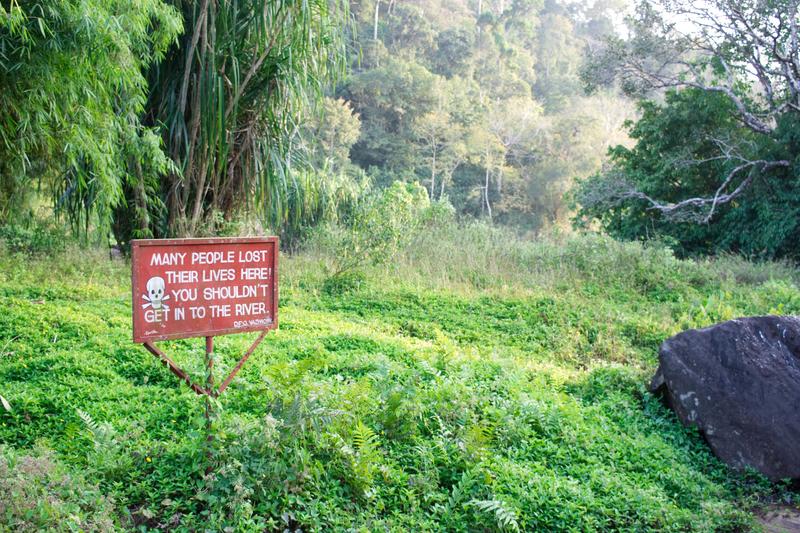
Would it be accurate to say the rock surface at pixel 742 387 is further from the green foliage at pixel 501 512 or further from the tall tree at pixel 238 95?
the tall tree at pixel 238 95

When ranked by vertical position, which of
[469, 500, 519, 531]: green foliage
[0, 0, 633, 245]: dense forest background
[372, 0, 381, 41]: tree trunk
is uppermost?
[372, 0, 381, 41]: tree trunk

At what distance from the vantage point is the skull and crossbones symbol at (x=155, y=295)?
329 centimetres

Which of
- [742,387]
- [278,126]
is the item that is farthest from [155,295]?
[278,126]

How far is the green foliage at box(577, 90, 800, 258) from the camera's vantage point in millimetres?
13070

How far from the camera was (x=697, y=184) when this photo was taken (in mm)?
14820

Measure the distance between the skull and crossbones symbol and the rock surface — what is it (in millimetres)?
3802

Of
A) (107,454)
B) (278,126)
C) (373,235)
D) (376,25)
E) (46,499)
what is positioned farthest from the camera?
(376,25)

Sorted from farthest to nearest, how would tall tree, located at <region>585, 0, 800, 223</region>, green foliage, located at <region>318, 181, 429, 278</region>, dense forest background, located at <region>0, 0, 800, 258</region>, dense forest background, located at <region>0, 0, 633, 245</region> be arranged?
tall tree, located at <region>585, 0, 800, 223</region> < green foliage, located at <region>318, 181, 429, 278</region> < dense forest background, located at <region>0, 0, 800, 258</region> < dense forest background, located at <region>0, 0, 633, 245</region>

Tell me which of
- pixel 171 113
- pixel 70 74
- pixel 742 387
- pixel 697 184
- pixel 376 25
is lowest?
pixel 742 387

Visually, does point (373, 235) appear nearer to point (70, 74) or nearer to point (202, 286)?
point (70, 74)

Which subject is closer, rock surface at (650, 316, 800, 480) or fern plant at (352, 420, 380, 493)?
fern plant at (352, 420, 380, 493)

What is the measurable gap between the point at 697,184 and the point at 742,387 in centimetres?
1092

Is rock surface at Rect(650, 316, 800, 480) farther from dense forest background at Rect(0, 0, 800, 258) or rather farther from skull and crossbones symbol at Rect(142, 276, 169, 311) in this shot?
dense forest background at Rect(0, 0, 800, 258)

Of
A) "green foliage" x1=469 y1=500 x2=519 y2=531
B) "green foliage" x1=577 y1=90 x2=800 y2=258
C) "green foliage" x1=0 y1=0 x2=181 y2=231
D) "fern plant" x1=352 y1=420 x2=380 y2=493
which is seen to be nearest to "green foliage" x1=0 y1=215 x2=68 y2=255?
"green foliage" x1=0 y1=0 x2=181 y2=231
